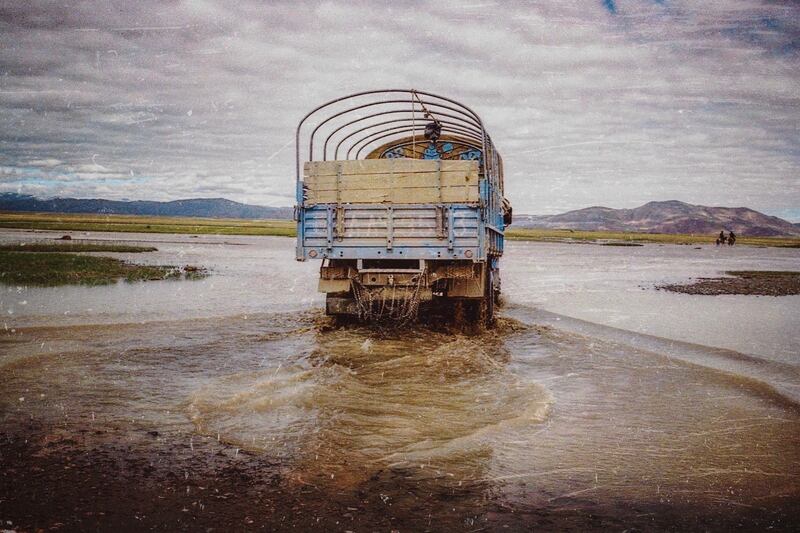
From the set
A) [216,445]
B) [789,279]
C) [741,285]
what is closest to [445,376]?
[216,445]

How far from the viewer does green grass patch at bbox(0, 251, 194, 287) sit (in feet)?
52.7

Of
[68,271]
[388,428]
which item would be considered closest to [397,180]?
[388,428]

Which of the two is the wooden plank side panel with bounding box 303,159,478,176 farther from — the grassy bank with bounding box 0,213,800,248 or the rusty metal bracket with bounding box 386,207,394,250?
the grassy bank with bounding box 0,213,800,248

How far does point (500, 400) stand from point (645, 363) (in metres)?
3.11

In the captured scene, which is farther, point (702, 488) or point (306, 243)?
point (306, 243)

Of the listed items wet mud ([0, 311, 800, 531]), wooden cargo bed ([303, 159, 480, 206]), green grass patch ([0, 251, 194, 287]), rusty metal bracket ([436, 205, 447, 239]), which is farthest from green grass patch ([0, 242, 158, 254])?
rusty metal bracket ([436, 205, 447, 239])

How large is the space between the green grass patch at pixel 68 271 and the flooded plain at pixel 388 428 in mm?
5792

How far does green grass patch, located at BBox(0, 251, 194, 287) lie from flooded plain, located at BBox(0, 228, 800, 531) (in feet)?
19.0

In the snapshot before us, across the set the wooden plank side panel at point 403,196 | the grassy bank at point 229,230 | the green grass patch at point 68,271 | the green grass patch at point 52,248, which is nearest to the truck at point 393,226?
the wooden plank side panel at point 403,196

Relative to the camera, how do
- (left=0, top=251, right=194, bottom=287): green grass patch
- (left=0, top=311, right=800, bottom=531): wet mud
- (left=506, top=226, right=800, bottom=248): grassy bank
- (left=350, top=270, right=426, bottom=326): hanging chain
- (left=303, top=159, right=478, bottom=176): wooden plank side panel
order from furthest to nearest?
(left=506, top=226, right=800, bottom=248): grassy bank
(left=0, top=251, right=194, bottom=287): green grass patch
(left=350, top=270, right=426, bottom=326): hanging chain
(left=303, top=159, right=478, bottom=176): wooden plank side panel
(left=0, top=311, right=800, bottom=531): wet mud

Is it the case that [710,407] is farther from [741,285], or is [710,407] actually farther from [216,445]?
[741,285]

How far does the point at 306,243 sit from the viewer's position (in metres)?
9.15

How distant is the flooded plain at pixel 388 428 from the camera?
360cm

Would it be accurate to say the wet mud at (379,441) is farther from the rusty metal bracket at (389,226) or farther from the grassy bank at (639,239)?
the grassy bank at (639,239)
